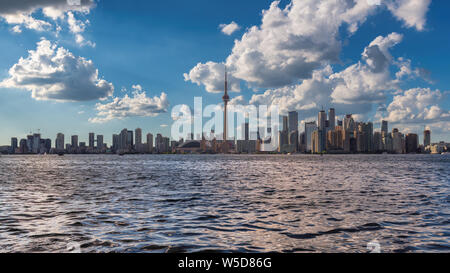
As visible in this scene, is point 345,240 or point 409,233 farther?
point 409,233

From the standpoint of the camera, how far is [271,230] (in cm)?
1778

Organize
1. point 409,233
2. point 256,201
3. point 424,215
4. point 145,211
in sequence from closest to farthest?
point 409,233, point 424,215, point 145,211, point 256,201

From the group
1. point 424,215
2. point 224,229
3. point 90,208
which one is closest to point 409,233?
point 424,215

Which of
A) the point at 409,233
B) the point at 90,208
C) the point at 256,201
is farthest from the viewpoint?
the point at 256,201

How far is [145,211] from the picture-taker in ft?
80.0
